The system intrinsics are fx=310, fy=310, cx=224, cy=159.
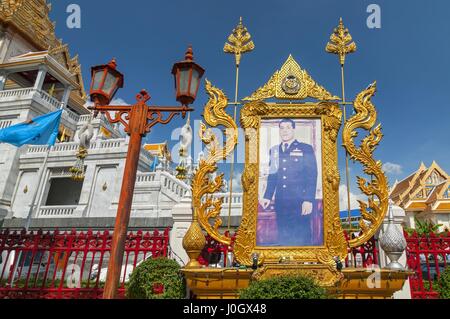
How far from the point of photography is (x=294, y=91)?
21.8 ft

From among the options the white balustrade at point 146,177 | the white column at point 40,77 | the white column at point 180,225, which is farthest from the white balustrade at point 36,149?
the white column at point 180,225

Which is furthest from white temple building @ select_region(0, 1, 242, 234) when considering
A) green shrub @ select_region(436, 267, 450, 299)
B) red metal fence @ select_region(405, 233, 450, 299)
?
green shrub @ select_region(436, 267, 450, 299)

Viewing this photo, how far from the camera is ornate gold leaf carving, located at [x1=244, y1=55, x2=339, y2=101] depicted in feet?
21.6

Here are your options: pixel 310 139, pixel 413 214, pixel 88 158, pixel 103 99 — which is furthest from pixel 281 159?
pixel 413 214

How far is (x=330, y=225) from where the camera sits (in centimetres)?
593

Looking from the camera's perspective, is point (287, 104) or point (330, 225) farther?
point (287, 104)

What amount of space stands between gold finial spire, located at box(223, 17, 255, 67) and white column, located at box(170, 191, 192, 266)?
3.43 meters

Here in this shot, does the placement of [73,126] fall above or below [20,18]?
below

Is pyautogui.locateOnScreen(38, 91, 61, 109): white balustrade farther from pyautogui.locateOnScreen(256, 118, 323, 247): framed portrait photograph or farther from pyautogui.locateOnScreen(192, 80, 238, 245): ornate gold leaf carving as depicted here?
pyautogui.locateOnScreen(256, 118, 323, 247): framed portrait photograph

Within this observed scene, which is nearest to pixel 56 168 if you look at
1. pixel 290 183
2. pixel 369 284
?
pixel 290 183

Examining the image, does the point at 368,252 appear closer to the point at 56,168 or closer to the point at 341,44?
the point at 341,44
